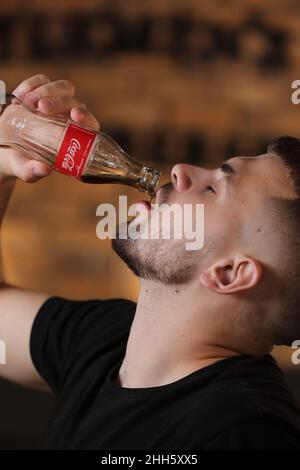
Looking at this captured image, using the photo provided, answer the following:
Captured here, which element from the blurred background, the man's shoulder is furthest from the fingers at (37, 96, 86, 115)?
the blurred background

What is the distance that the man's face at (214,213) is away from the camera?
1.15m

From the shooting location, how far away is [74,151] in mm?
1193

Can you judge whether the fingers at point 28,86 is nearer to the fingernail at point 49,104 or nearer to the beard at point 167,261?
the fingernail at point 49,104

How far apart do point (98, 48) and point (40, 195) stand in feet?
1.84

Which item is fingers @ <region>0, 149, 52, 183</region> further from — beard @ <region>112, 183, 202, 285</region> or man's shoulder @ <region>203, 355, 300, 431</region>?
man's shoulder @ <region>203, 355, 300, 431</region>

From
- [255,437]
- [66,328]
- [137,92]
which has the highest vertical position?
[137,92]

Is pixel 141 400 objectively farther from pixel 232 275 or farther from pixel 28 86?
pixel 28 86

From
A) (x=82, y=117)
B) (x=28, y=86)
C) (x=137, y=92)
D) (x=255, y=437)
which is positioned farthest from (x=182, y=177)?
(x=137, y=92)

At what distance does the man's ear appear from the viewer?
3.68ft

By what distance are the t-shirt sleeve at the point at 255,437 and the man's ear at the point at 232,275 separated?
0.74ft

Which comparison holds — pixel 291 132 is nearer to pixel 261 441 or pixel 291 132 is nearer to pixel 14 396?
pixel 14 396

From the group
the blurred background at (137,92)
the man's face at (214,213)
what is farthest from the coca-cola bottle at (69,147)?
the blurred background at (137,92)

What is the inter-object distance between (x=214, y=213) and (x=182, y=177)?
8 cm

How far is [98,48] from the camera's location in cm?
271
